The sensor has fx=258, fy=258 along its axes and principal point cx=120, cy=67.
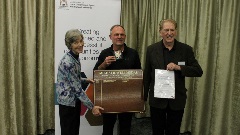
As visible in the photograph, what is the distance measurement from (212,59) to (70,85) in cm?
219

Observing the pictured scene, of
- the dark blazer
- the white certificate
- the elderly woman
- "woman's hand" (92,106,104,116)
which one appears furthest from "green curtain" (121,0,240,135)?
the elderly woman

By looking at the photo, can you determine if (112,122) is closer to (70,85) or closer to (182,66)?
(70,85)

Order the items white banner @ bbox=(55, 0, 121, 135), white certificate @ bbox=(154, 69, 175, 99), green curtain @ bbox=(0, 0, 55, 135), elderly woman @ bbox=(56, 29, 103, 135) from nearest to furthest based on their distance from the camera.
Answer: elderly woman @ bbox=(56, 29, 103, 135) → white certificate @ bbox=(154, 69, 175, 99) → white banner @ bbox=(55, 0, 121, 135) → green curtain @ bbox=(0, 0, 55, 135)

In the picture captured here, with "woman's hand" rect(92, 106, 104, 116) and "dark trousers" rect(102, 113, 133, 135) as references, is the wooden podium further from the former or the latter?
"dark trousers" rect(102, 113, 133, 135)

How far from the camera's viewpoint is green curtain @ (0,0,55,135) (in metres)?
3.43

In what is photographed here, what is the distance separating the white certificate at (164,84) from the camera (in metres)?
2.50

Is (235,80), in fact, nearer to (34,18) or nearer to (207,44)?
(207,44)

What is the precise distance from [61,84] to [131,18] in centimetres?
253

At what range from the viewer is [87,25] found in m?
3.39

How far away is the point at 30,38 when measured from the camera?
3.67 m

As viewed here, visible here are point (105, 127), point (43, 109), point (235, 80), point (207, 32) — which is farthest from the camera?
point (43, 109)

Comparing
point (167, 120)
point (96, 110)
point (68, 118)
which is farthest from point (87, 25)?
point (167, 120)

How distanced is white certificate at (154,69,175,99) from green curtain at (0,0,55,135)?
6.50 ft

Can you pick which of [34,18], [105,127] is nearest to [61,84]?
[105,127]
